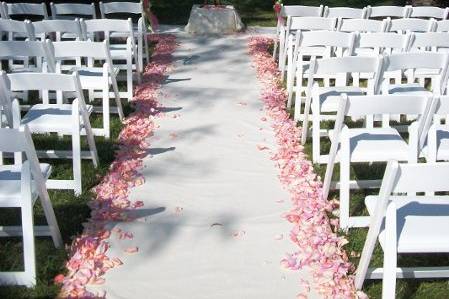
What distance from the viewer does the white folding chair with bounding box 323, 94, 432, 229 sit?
3.41m

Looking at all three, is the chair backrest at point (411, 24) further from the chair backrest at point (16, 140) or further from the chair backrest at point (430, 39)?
the chair backrest at point (16, 140)

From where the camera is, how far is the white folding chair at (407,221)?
234cm

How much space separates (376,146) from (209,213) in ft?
4.76

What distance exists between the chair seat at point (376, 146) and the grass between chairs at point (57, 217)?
2227 mm

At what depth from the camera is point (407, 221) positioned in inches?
108

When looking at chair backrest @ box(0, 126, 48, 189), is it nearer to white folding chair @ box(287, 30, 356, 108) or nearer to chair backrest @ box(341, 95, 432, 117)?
chair backrest @ box(341, 95, 432, 117)

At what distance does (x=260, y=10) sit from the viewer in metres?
13.5

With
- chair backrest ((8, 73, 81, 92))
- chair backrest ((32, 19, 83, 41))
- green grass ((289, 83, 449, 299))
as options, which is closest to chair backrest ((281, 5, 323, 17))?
chair backrest ((32, 19, 83, 41))

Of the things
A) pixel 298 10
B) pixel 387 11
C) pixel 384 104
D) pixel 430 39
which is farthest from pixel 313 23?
pixel 384 104

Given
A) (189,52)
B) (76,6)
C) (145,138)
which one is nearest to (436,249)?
(145,138)

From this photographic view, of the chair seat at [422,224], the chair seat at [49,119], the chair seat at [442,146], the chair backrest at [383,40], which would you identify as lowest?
the chair seat at [422,224]

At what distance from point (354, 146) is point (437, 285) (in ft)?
3.91

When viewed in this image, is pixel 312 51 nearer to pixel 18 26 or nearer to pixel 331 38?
pixel 331 38

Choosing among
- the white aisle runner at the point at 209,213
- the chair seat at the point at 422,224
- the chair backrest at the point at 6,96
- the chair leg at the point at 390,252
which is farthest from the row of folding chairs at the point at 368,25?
the chair leg at the point at 390,252
